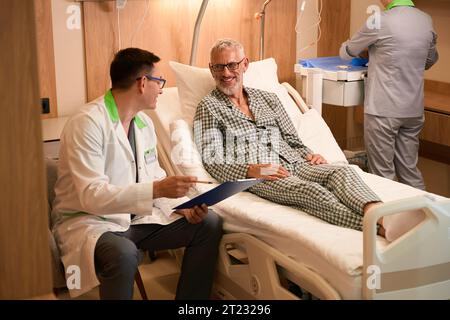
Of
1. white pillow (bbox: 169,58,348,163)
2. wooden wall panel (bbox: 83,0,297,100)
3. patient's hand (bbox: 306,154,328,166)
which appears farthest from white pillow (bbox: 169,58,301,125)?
wooden wall panel (bbox: 83,0,297,100)

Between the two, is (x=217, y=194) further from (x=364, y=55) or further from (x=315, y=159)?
(x=364, y=55)

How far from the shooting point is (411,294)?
99.1 inches

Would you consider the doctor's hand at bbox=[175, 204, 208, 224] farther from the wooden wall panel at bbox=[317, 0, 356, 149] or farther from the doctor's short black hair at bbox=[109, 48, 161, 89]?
the wooden wall panel at bbox=[317, 0, 356, 149]

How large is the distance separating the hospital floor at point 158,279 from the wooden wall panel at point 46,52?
103cm

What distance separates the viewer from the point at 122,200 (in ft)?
8.72

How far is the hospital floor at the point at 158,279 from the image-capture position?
3271 mm

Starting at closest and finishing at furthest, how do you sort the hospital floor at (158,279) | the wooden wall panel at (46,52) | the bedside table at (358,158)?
the hospital floor at (158,279)
the wooden wall panel at (46,52)
the bedside table at (358,158)

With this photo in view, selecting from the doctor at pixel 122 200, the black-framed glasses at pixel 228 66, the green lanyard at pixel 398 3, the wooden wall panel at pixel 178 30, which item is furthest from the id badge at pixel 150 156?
the green lanyard at pixel 398 3

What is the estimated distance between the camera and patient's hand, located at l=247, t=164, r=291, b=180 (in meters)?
3.17

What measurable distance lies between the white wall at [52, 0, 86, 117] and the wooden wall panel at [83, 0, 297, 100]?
4 centimetres

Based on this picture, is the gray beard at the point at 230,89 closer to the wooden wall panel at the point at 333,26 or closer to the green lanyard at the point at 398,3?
the green lanyard at the point at 398,3

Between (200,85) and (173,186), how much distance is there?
111cm

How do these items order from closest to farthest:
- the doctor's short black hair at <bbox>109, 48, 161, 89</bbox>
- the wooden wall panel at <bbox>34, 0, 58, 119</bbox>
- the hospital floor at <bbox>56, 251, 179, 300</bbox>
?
the doctor's short black hair at <bbox>109, 48, 161, 89</bbox> < the hospital floor at <bbox>56, 251, 179, 300</bbox> < the wooden wall panel at <bbox>34, 0, 58, 119</bbox>
